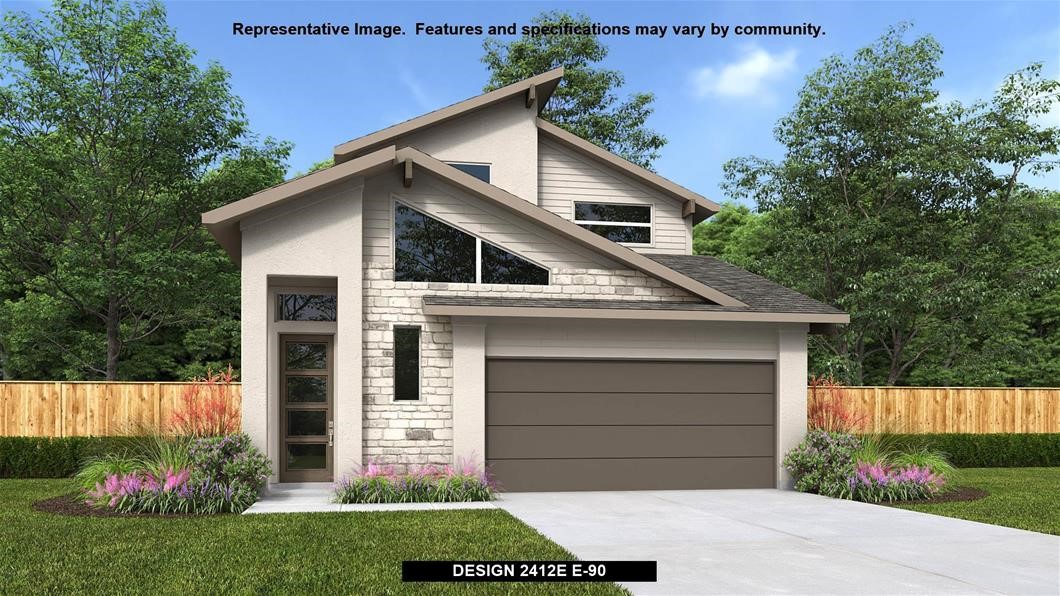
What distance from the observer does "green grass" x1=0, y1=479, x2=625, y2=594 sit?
6.94 meters

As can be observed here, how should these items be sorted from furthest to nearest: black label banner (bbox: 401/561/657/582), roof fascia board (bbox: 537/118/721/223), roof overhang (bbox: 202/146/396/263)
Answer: roof fascia board (bbox: 537/118/721/223) < roof overhang (bbox: 202/146/396/263) < black label banner (bbox: 401/561/657/582)

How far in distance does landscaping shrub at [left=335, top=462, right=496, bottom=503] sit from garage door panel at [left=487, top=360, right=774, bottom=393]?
1.67 m

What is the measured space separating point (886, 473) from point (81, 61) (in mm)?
23551

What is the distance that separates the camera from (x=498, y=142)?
18047 mm

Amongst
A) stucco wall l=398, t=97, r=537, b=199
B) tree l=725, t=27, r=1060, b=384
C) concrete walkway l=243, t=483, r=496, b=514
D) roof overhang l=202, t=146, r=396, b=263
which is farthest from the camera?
tree l=725, t=27, r=1060, b=384

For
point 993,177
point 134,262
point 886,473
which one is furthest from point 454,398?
point 993,177

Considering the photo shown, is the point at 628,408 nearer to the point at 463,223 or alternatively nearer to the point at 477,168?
the point at 463,223

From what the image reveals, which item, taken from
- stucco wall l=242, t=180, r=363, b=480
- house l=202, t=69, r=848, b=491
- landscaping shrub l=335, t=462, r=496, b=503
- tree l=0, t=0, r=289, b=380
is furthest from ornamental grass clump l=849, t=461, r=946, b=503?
tree l=0, t=0, r=289, b=380

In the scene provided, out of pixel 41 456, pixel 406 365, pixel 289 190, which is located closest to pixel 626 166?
pixel 406 365

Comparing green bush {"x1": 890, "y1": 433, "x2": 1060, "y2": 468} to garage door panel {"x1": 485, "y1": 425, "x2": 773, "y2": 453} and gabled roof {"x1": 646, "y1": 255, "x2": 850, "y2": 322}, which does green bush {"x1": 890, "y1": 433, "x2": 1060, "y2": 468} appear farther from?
garage door panel {"x1": 485, "y1": 425, "x2": 773, "y2": 453}

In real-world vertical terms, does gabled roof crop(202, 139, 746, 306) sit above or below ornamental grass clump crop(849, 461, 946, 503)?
above

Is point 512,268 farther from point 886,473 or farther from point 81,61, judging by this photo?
point 81,61

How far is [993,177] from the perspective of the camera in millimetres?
26750

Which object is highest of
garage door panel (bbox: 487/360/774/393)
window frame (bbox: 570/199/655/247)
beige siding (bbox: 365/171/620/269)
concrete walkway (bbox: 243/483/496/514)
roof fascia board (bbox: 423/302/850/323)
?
window frame (bbox: 570/199/655/247)
